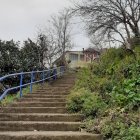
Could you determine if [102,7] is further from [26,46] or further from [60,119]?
[60,119]

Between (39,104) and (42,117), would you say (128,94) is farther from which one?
(39,104)

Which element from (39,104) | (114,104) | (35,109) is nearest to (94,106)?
(114,104)

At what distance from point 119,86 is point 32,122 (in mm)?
2781

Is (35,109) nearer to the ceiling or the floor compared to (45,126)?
nearer to the ceiling

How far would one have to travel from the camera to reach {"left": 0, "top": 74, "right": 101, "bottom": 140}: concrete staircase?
26.8 feet

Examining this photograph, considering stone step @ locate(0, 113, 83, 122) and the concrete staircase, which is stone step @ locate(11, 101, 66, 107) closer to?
the concrete staircase

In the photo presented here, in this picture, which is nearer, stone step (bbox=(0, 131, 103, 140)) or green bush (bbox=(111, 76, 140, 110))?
stone step (bbox=(0, 131, 103, 140))

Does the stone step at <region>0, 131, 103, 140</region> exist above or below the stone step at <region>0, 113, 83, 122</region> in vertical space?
below

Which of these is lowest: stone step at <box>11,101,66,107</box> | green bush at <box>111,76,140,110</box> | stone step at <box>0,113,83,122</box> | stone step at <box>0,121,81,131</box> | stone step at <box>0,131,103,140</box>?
stone step at <box>0,131,103,140</box>

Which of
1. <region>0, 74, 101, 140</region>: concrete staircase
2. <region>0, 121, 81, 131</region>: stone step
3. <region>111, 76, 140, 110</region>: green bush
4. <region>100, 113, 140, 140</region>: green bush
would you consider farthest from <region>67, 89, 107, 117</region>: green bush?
<region>100, 113, 140, 140</region>: green bush

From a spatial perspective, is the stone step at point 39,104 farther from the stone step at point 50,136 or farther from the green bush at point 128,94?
the stone step at point 50,136

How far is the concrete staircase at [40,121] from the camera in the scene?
816 centimetres

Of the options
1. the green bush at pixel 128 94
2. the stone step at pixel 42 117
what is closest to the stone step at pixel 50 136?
the green bush at pixel 128 94

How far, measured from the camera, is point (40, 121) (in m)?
9.72
